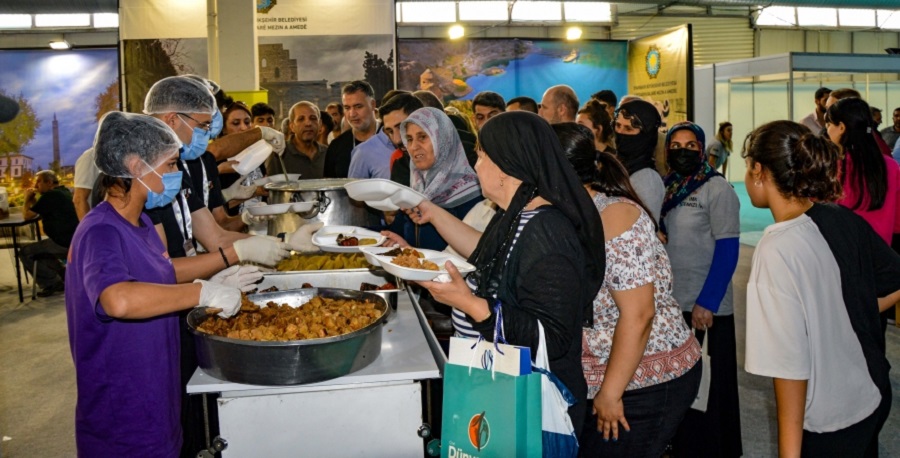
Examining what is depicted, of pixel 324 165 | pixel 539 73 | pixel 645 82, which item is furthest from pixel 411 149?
pixel 539 73

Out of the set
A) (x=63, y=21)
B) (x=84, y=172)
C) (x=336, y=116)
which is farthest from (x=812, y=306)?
(x=63, y=21)

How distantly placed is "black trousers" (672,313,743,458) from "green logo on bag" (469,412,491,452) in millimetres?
1682

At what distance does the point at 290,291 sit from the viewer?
2.63 m

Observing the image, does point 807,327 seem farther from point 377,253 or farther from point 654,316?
point 377,253

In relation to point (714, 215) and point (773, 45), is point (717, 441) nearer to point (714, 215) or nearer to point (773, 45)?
point (714, 215)

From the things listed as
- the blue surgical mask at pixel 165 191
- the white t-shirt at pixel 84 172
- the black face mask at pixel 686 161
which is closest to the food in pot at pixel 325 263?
the blue surgical mask at pixel 165 191

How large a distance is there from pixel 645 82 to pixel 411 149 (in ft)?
21.6

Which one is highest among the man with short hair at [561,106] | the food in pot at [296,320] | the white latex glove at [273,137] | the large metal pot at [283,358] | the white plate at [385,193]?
the man with short hair at [561,106]

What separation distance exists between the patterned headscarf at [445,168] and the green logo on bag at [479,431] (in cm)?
158

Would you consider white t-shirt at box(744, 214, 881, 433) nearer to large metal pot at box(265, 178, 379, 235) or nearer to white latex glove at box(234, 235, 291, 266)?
white latex glove at box(234, 235, 291, 266)

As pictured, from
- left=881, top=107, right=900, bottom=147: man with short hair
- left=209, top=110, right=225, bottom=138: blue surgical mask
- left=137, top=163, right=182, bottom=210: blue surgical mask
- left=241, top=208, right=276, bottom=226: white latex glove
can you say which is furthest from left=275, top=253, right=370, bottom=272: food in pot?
left=881, top=107, right=900, bottom=147: man with short hair

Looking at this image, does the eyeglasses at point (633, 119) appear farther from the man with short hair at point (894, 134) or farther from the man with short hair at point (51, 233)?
the man with short hair at point (894, 134)

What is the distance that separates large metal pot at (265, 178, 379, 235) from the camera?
3705 millimetres

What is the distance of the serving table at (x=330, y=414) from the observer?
201 centimetres
